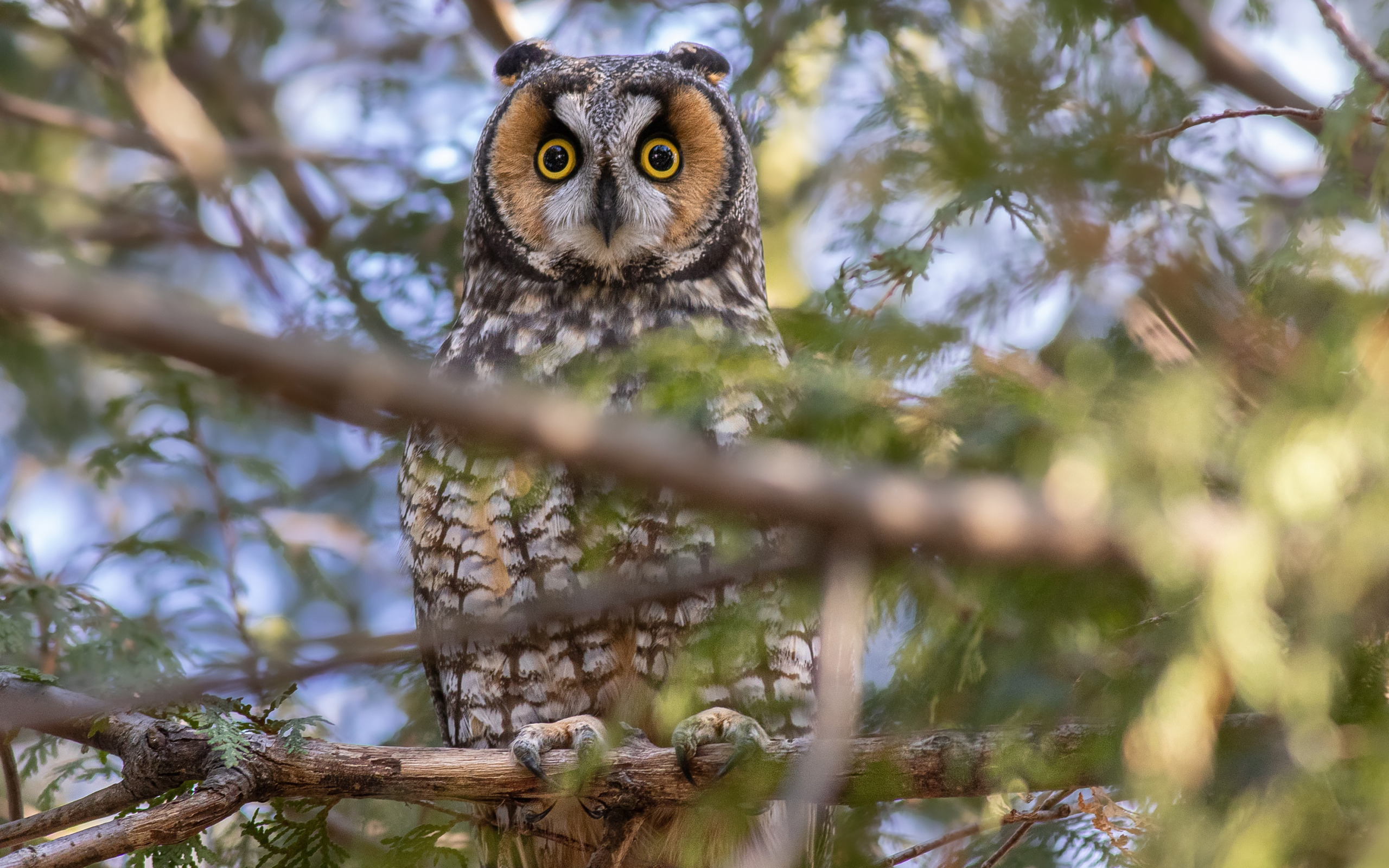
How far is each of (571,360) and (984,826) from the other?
1522mm

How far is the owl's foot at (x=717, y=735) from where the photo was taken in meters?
2.39

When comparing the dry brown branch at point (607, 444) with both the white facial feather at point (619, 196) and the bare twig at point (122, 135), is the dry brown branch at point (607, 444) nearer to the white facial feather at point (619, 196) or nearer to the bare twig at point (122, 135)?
the white facial feather at point (619, 196)

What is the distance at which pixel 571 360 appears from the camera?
2.92 metres

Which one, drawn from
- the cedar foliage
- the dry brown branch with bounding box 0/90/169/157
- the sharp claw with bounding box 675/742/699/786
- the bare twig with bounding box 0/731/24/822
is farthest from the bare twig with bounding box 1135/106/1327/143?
the dry brown branch with bounding box 0/90/169/157

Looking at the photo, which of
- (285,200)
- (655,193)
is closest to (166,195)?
(285,200)

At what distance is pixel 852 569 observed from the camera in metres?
1.60

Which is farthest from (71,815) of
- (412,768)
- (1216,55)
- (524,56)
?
(1216,55)

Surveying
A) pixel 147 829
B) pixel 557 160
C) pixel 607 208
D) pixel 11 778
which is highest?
pixel 557 160

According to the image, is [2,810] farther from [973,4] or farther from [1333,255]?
[973,4]

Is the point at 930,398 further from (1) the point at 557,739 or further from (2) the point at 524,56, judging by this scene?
(2) the point at 524,56

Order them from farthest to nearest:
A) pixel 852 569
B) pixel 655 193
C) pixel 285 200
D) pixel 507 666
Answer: pixel 285 200 → pixel 655 193 → pixel 507 666 → pixel 852 569

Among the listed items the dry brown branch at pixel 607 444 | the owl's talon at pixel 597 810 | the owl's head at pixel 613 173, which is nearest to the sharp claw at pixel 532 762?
the owl's talon at pixel 597 810

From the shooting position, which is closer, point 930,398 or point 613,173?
point 930,398

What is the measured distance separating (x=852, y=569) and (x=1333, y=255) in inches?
44.1
